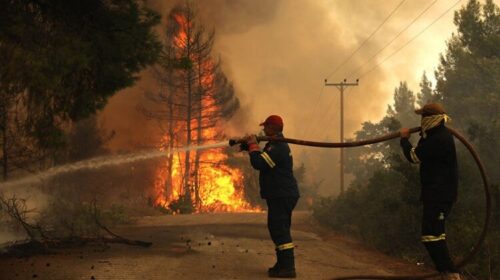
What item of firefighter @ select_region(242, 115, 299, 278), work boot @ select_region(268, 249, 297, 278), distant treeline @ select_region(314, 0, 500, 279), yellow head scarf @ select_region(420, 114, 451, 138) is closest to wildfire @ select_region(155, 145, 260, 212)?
distant treeline @ select_region(314, 0, 500, 279)

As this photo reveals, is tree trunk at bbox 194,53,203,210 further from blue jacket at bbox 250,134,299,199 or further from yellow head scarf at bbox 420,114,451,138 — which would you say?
yellow head scarf at bbox 420,114,451,138

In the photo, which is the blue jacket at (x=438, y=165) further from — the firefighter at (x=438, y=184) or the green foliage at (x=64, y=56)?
the green foliage at (x=64, y=56)

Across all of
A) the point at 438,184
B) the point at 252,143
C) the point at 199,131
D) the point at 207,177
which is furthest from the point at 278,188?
the point at 199,131

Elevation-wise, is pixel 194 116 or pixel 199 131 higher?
pixel 194 116

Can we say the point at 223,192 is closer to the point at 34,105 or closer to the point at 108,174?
the point at 108,174

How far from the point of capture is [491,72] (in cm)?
2675

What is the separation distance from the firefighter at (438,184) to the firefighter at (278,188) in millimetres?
1669

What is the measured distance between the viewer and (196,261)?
7.25 meters

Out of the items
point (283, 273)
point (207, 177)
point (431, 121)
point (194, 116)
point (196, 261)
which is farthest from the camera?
point (194, 116)

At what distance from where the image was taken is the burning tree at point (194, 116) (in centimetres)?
2928

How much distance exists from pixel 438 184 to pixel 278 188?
1.95 metres

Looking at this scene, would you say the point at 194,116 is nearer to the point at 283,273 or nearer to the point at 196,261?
the point at 196,261

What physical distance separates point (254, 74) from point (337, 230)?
131ft

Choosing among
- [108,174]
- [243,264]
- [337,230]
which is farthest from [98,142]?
[243,264]
